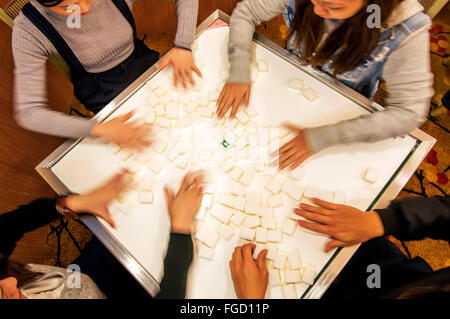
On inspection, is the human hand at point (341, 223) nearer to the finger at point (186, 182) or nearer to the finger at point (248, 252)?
the finger at point (248, 252)

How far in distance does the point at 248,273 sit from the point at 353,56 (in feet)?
2.86

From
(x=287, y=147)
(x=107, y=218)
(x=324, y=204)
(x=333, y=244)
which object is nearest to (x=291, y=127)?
(x=287, y=147)

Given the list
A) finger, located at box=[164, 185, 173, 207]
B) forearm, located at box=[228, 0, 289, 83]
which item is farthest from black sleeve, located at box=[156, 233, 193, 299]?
forearm, located at box=[228, 0, 289, 83]

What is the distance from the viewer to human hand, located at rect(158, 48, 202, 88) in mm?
1119

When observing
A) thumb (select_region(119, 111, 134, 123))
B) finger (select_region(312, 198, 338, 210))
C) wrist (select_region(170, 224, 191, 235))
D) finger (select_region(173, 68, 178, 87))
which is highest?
finger (select_region(173, 68, 178, 87))

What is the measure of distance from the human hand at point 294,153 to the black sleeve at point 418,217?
31cm

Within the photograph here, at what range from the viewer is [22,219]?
103 cm

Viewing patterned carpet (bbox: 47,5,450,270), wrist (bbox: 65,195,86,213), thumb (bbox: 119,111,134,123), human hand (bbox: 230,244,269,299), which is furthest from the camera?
patterned carpet (bbox: 47,5,450,270)

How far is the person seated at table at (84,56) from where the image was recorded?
996mm

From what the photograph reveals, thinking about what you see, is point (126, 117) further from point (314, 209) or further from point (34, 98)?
point (314, 209)

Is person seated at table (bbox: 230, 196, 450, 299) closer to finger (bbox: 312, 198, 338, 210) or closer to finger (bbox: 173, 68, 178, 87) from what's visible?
finger (bbox: 312, 198, 338, 210)

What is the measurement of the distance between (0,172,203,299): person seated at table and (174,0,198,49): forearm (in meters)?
0.62

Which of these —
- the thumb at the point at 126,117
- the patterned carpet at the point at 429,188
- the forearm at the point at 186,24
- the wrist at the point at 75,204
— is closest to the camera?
the wrist at the point at 75,204

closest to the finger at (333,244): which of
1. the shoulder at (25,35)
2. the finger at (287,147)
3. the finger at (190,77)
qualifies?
the finger at (287,147)
